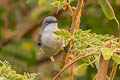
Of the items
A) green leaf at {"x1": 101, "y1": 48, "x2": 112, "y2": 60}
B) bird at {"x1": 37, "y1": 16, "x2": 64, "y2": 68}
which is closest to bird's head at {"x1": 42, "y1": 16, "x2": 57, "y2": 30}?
bird at {"x1": 37, "y1": 16, "x2": 64, "y2": 68}

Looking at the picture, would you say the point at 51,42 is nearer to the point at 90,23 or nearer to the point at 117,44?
the point at 90,23

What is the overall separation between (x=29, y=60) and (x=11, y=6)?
4.12 feet

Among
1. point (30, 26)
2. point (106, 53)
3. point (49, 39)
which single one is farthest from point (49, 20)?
point (30, 26)

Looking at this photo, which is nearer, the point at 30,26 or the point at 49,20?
the point at 49,20

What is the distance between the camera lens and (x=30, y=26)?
15.2 feet

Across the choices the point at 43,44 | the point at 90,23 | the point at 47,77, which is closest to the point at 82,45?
the point at 43,44

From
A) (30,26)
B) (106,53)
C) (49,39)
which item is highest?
(30,26)

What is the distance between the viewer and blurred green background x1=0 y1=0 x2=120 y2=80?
3.16 m

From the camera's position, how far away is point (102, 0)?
1.34 m

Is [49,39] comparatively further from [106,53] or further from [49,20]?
[106,53]

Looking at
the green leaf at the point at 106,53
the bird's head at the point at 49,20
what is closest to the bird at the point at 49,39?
the bird's head at the point at 49,20

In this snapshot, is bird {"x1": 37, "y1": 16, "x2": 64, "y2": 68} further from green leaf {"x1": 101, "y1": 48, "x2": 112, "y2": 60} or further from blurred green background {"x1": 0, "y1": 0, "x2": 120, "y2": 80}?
green leaf {"x1": 101, "y1": 48, "x2": 112, "y2": 60}

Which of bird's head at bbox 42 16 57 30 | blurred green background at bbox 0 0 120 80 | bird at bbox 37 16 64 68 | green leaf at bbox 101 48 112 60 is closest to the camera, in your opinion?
green leaf at bbox 101 48 112 60

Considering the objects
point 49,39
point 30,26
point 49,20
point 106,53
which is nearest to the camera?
point 106,53
